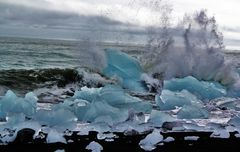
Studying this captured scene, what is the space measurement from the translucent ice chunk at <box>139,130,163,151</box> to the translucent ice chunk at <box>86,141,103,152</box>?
1.75ft

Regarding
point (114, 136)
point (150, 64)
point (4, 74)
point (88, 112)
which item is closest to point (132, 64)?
point (150, 64)

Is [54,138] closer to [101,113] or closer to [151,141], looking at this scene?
[151,141]

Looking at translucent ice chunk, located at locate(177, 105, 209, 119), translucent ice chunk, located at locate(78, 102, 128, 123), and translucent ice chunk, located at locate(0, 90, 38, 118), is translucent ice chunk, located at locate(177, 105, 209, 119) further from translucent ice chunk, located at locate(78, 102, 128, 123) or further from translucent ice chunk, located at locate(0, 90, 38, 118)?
translucent ice chunk, located at locate(0, 90, 38, 118)

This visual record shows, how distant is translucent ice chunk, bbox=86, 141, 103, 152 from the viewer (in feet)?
16.1

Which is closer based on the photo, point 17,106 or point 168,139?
point 168,139

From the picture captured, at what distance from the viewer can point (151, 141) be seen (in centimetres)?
527

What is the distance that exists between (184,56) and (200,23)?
4.84ft

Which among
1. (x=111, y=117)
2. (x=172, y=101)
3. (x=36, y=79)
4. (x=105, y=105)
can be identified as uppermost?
(x=105, y=105)

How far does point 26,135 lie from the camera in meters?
5.38

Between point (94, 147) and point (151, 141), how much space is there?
77 cm

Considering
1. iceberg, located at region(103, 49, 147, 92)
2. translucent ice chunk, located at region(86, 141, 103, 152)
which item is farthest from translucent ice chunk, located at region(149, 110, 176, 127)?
iceberg, located at region(103, 49, 147, 92)

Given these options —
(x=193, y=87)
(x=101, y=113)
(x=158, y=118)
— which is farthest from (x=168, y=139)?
(x=193, y=87)

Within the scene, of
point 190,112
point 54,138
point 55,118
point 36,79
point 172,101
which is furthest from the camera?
point 36,79

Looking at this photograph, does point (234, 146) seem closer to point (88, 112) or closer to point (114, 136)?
point (114, 136)
